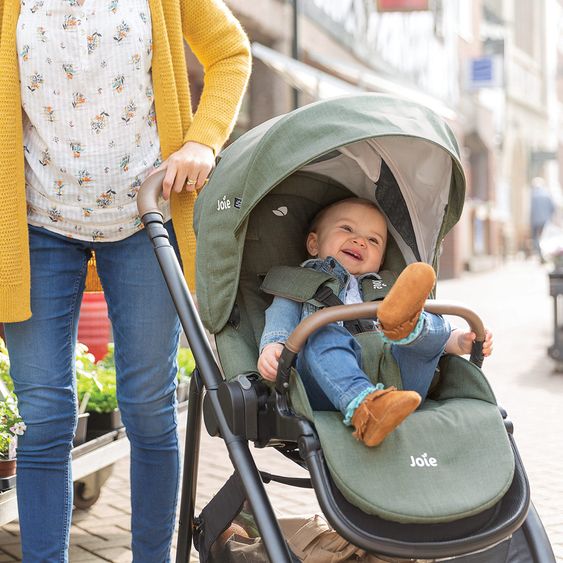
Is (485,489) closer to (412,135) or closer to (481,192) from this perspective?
(412,135)

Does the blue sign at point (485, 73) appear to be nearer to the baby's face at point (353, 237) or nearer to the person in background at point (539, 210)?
the person in background at point (539, 210)

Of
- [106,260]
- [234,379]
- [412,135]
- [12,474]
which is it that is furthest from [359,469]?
[12,474]

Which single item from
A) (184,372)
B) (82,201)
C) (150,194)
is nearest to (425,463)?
(150,194)

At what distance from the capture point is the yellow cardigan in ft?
9.18

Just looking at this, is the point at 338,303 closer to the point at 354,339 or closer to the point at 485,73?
the point at 354,339

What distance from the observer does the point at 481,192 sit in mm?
30797

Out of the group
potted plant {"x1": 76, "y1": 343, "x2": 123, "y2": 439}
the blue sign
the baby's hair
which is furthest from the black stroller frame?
the blue sign

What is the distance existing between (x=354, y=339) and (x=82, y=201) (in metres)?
0.83

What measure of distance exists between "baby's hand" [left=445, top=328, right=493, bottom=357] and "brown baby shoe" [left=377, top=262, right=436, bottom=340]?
49cm

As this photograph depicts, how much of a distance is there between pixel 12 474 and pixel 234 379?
1131 millimetres

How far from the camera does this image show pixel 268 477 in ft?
9.51

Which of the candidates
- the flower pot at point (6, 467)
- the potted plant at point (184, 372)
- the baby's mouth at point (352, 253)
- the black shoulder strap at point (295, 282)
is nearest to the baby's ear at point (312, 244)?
the baby's mouth at point (352, 253)

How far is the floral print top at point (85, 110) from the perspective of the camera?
283cm

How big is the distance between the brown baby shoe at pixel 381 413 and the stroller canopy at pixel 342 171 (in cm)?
62
